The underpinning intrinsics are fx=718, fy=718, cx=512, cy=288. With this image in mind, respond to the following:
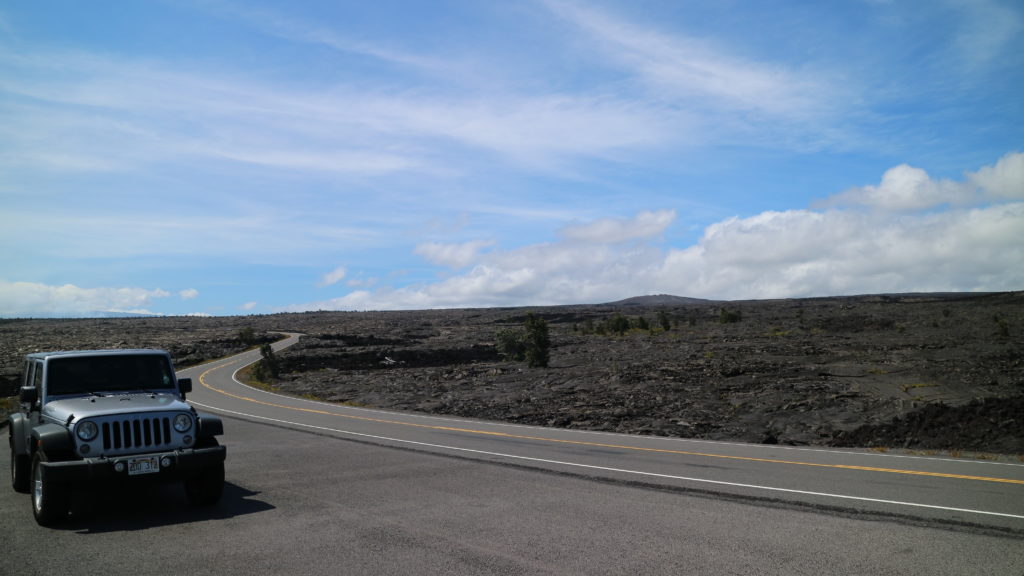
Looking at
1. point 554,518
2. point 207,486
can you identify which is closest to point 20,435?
point 207,486

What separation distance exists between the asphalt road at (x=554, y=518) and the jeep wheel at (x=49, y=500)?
0.18m

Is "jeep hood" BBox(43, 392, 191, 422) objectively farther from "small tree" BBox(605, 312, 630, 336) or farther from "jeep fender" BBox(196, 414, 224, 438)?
"small tree" BBox(605, 312, 630, 336)

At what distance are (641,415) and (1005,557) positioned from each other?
65.0 ft

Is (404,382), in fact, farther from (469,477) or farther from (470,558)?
(470,558)

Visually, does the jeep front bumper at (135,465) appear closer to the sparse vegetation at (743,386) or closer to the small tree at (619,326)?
the sparse vegetation at (743,386)

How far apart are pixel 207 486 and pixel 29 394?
9.95ft

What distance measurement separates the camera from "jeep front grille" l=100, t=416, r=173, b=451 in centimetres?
944

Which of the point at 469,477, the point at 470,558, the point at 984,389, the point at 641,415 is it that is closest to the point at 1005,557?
the point at 470,558

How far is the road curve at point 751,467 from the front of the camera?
33.6 ft

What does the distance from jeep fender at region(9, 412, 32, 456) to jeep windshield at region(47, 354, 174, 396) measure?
998 millimetres

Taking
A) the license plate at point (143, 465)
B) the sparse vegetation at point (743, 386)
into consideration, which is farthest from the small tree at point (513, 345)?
the license plate at point (143, 465)

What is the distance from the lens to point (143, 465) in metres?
9.30

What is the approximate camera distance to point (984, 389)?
26.4 meters

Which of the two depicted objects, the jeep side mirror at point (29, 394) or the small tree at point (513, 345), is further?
the small tree at point (513, 345)
